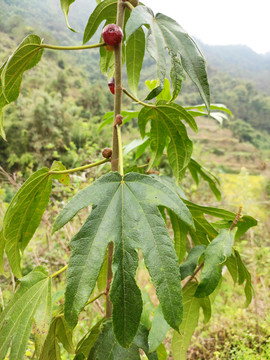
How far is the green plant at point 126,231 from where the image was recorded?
33cm

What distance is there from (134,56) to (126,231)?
371 mm

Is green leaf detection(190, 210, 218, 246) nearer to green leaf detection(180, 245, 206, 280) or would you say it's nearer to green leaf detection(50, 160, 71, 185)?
green leaf detection(180, 245, 206, 280)

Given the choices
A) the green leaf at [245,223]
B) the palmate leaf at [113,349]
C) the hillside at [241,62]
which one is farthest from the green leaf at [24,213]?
the hillside at [241,62]

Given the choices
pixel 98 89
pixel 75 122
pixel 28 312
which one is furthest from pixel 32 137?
pixel 28 312

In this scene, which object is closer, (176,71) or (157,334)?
(176,71)

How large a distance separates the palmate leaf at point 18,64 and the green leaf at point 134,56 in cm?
17

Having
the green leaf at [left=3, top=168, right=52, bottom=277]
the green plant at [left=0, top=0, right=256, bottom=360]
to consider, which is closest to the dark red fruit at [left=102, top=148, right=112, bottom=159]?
the green plant at [left=0, top=0, right=256, bottom=360]

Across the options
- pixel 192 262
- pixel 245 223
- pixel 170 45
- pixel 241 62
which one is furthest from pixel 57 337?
pixel 241 62

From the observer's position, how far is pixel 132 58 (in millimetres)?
540

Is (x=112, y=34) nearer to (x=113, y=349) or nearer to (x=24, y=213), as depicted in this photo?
(x=24, y=213)

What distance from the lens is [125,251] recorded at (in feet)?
1.12

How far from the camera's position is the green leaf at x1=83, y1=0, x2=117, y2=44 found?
542 millimetres

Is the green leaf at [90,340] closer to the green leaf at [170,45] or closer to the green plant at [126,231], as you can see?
the green plant at [126,231]

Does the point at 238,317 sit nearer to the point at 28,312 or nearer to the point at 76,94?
the point at 28,312
